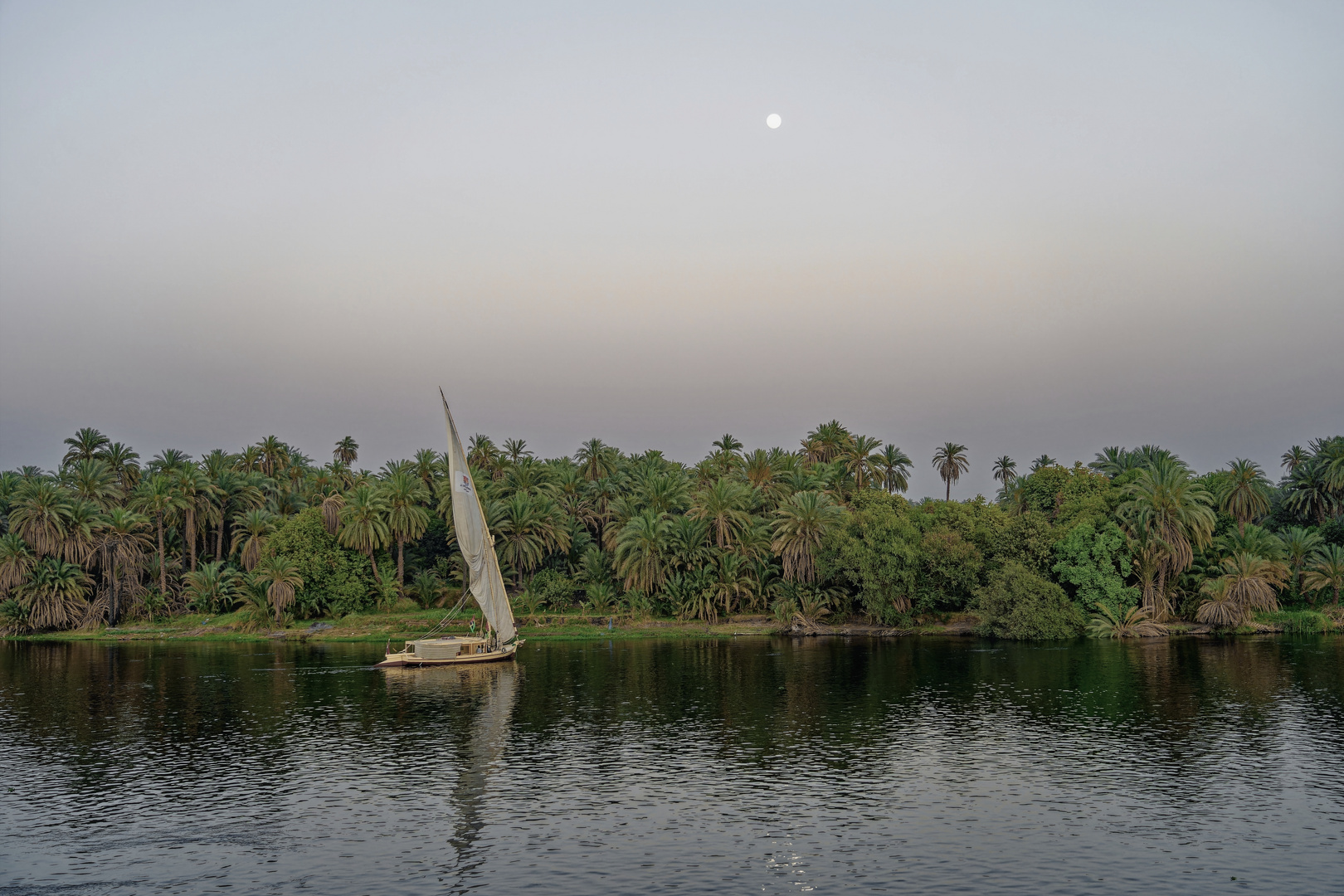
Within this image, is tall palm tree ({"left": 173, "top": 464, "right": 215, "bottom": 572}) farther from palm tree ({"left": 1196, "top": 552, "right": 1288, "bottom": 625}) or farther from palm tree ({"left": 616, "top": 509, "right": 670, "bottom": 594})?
palm tree ({"left": 1196, "top": 552, "right": 1288, "bottom": 625})

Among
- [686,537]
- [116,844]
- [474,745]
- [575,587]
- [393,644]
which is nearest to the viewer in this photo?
[116,844]

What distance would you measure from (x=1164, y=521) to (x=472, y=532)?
68137 mm

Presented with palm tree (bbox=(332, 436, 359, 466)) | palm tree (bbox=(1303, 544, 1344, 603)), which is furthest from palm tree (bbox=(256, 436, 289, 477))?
palm tree (bbox=(1303, 544, 1344, 603))

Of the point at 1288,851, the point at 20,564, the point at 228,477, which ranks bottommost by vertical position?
the point at 1288,851

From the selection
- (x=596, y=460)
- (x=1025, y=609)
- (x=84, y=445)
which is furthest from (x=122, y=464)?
(x=1025, y=609)

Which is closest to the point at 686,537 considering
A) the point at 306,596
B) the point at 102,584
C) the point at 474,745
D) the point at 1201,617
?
the point at 306,596

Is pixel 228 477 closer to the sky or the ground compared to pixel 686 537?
closer to the sky

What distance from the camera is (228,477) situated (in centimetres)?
13238

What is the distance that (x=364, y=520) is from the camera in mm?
118000

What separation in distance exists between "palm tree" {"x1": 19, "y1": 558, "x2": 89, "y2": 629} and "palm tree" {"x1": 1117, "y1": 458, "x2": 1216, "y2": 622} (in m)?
120

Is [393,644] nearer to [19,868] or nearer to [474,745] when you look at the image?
[474,745]

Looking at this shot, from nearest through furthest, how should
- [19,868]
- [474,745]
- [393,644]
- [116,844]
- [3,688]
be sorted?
[19,868], [116,844], [474,745], [3,688], [393,644]

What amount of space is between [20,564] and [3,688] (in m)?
49.5

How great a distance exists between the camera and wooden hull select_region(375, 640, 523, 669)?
87.1m
